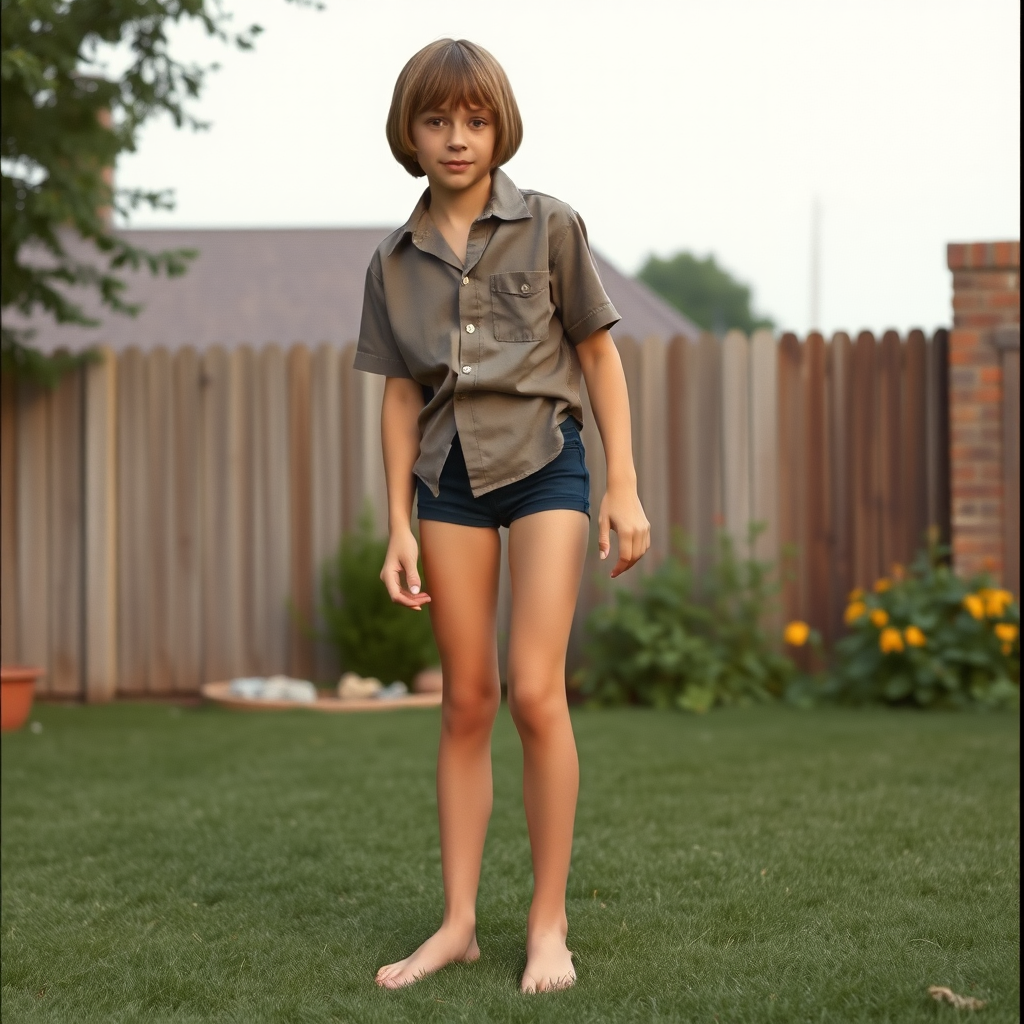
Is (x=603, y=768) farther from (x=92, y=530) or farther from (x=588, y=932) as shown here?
(x=92, y=530)

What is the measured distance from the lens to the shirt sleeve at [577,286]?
2.35 m

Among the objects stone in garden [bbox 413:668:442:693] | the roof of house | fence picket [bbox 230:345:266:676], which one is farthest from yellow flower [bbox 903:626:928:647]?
the roof of house

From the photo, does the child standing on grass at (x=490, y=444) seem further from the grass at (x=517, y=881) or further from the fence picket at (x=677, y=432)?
the fence picket at (x=677, y=432)

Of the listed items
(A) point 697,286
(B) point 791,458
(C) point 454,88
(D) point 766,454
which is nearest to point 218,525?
(D) point 766,454

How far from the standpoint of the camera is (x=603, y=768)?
452cm

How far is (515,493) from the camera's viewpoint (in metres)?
2.35

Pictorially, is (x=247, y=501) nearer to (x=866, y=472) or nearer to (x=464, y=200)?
(x=866, y=472)

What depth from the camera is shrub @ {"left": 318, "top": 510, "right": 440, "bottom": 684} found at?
257 inches

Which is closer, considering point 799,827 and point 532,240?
point 532,240

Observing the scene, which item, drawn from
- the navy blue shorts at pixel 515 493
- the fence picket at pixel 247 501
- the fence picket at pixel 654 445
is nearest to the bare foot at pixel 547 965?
the navy blue shorts at pixel 515 493

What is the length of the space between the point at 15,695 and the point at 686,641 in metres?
3.09

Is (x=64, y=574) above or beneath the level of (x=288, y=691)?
above

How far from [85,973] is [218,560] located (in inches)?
177

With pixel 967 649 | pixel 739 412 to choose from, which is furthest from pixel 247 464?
pixel 967 649
